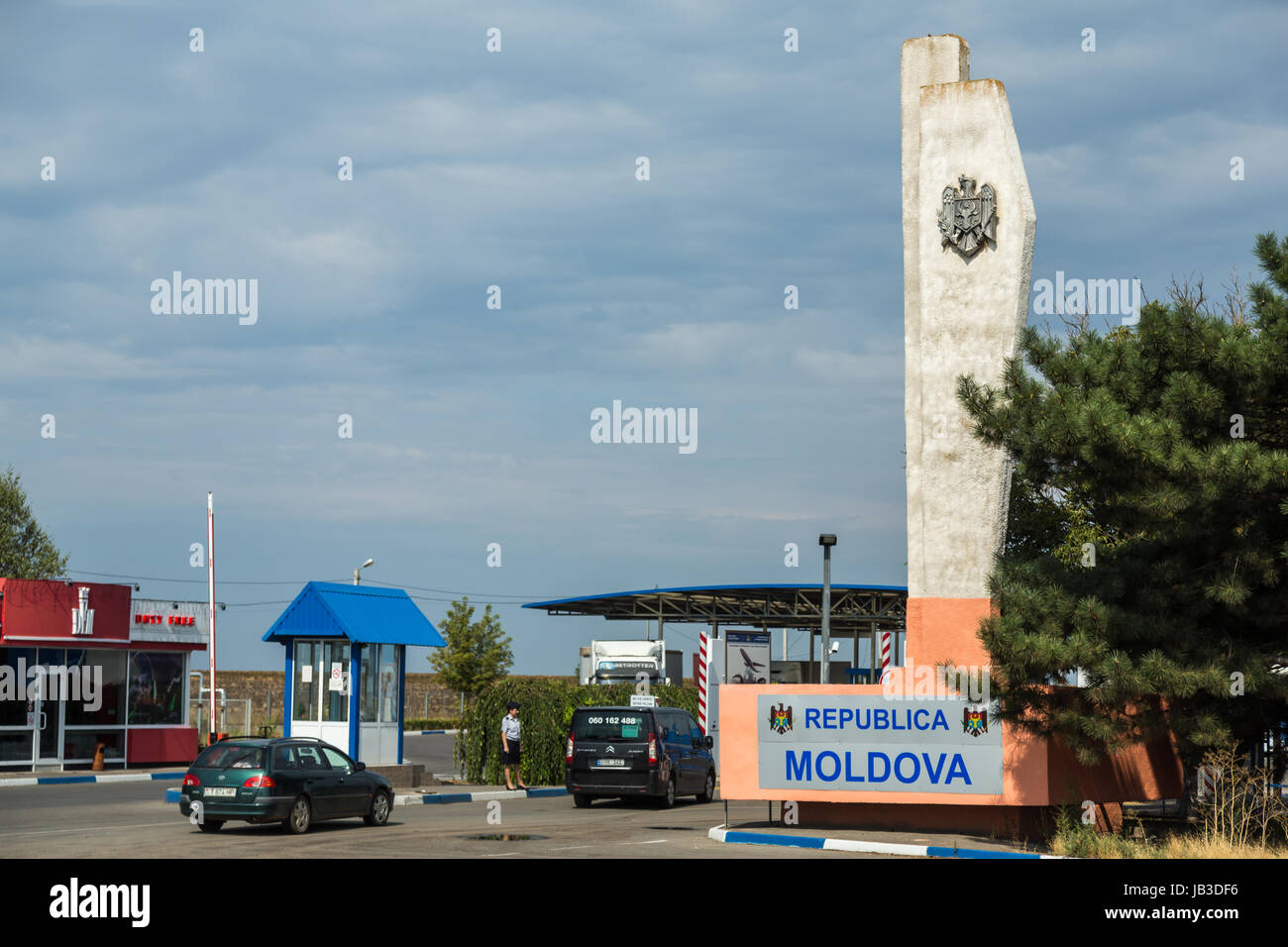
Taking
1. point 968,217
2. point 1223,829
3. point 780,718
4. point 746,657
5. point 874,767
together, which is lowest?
point 1223,829

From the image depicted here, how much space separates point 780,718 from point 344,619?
1153 cm

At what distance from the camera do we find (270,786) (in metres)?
19.2

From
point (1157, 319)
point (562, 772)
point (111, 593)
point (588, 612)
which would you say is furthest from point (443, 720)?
point (1157, 319)

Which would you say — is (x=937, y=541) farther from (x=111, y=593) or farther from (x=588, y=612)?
(x=588, y=612)

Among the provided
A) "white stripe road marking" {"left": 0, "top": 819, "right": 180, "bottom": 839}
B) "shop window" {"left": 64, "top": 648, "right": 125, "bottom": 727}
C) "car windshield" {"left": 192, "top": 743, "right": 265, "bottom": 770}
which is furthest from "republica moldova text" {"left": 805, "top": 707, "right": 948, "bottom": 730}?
"shop window" {"left": 64, "top": 648, "right": 125, "bottom": 727}

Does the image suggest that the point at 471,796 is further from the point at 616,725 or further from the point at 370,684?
the point at 616,725

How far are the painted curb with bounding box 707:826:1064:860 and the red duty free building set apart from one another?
22.6m

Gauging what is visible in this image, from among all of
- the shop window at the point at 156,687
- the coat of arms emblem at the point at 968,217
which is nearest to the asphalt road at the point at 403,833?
A: the coat of arms emblem at the point at 968,217

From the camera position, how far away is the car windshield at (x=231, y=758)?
63.8 ft

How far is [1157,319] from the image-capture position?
15797mm

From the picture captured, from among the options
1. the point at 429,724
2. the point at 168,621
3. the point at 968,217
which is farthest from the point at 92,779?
the point at 429,724

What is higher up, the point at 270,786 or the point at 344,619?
the point at 344,619

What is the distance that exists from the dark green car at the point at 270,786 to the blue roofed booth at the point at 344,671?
7120mm

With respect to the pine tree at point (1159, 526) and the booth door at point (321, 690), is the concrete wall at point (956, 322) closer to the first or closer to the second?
the pine tree at point (1159, 526)
